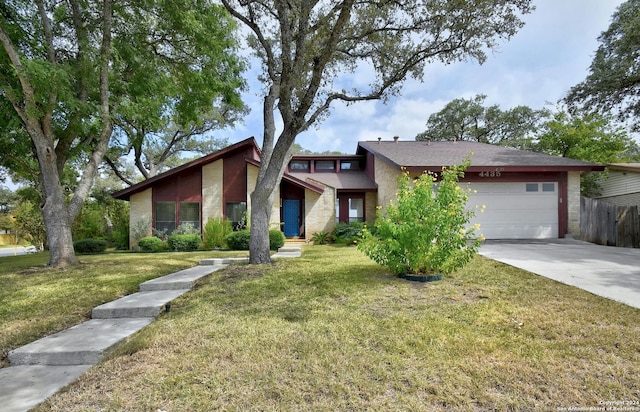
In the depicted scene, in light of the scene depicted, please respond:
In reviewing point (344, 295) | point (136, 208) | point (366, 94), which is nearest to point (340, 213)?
point (366, 94)

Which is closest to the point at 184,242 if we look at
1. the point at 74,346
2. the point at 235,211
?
the point at 235,211

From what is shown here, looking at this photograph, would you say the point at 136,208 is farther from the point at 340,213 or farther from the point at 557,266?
the point at 557,266

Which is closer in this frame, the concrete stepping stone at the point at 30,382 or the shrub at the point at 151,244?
the concrete stepping stone at the point at 30,382

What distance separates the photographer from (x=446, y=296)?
4.30 metres

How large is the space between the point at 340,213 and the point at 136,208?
383 inches

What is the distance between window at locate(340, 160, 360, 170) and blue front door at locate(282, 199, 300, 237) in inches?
183

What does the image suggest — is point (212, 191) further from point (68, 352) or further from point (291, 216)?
point (68, 352)

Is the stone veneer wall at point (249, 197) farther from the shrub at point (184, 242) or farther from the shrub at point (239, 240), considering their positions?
the shrub at point (184, 242)

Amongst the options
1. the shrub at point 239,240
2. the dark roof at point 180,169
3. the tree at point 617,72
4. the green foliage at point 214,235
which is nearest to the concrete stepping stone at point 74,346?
the shrub at point 239,240

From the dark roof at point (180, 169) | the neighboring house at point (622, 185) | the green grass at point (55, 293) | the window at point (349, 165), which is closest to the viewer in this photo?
the green grass at point (55, 293)

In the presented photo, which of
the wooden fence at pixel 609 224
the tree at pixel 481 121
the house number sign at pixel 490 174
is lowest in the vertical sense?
the wooden fence at pixel 609 224

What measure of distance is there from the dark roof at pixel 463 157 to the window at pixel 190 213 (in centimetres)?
904

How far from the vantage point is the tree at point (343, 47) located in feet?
20.8

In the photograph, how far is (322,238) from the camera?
13883 millimetres
